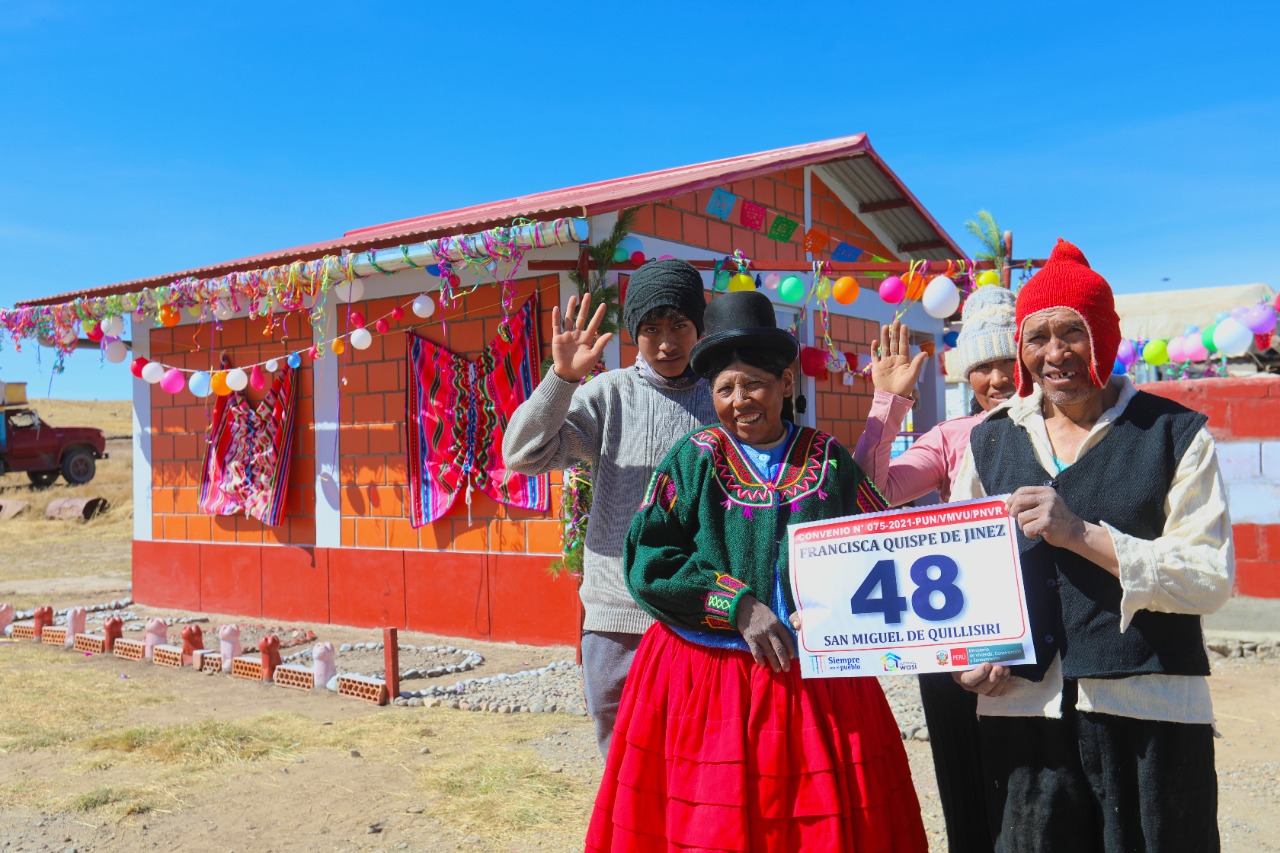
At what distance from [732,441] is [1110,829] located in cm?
115

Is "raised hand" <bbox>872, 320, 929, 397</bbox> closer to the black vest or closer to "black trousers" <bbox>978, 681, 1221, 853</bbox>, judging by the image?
the black vest

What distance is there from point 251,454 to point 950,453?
8007 mm

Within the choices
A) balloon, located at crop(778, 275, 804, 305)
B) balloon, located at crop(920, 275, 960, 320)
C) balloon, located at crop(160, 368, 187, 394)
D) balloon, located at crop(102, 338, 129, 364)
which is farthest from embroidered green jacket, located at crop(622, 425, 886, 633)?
balloon, located at crop(102, 338, 129, 364)

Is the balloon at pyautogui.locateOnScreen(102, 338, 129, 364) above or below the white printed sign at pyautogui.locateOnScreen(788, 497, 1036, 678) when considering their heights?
above

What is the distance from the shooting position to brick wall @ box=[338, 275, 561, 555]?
777cm

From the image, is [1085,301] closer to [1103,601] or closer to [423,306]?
[1103,601]

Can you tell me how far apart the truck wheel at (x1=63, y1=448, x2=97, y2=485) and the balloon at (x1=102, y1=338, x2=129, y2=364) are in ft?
59.1

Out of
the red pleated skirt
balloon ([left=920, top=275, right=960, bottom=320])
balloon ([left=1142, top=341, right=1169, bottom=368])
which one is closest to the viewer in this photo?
the red pleated skirt

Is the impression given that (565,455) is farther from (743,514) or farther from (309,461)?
(309,461)

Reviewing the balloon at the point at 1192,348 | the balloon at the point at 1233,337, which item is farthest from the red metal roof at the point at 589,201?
the balloon at the point at 1233,337

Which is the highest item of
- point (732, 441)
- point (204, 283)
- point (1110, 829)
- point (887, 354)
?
point (204, 283)

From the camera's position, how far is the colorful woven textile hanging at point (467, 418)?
25.2ft

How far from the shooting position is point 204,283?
858cm

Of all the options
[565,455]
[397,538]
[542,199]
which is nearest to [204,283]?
[397,538]
